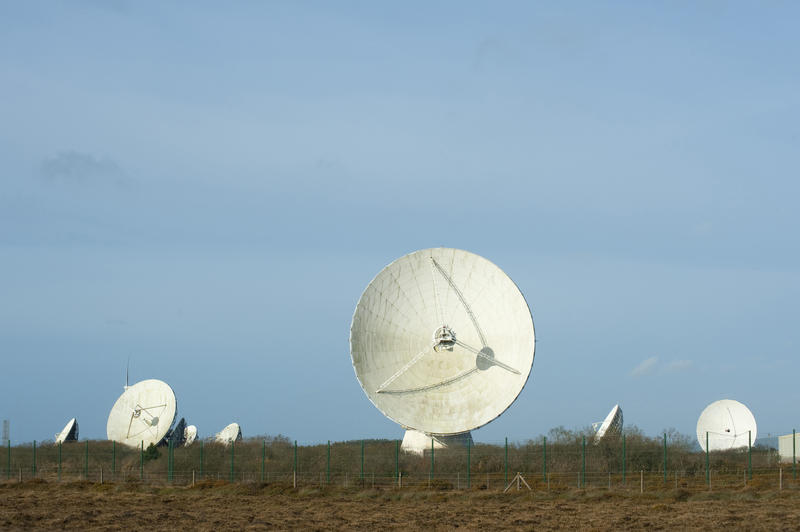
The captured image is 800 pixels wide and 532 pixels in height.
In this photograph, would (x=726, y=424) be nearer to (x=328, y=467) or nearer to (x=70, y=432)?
(x=328, y=467)

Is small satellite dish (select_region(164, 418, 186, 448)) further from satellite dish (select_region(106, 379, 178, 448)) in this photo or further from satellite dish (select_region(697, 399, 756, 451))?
satellite dish (select_region(697, 399, 756, 451))

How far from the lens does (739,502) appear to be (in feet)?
117

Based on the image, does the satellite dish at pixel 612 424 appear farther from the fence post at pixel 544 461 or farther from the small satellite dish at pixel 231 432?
the small satellite dish at pixel 231 432

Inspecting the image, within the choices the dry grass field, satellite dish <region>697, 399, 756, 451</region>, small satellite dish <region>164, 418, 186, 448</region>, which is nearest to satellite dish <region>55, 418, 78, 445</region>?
small satellite dish <region>164, 418, 186, 448</region>

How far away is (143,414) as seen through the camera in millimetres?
60750

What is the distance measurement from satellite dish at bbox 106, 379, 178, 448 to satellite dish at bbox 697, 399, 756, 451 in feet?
109

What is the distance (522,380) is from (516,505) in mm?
6922

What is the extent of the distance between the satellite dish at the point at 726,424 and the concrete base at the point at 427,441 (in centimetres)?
2353

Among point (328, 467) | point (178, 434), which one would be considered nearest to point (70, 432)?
point (178, 434)

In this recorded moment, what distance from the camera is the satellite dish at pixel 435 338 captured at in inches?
1661

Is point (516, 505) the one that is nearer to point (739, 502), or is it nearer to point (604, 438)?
point (739, 502)

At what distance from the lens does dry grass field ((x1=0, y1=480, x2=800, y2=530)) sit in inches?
1129

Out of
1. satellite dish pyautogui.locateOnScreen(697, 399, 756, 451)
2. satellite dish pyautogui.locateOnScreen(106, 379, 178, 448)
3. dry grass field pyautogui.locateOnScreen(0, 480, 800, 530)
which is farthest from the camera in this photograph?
satellite dish pyautogui.locateOnScreen(697, 399, 756, 451)

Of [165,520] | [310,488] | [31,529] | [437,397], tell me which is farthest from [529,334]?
[31,529]
